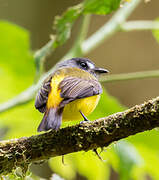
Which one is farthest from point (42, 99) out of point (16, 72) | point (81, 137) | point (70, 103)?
point (16, 72)

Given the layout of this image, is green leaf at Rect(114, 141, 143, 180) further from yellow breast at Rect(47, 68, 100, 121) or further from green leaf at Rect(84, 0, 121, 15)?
green leaf at Rect(84, 0, 121, 15)

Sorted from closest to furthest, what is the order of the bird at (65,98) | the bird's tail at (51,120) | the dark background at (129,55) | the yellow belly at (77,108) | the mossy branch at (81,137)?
the mossy branch at (81,137) < the bird's tail at (51,120) < the bird at (65,98) < the yellow belly at (77,108) < the dark background at (129,55)

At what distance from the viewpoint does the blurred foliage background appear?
289 centimetres

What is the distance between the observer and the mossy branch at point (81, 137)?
1817 mm

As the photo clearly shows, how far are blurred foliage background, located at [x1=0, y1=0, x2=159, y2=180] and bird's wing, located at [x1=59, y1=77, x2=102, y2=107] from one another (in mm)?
246

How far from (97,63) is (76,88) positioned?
4017mm

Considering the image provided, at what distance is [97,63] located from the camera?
252 inches

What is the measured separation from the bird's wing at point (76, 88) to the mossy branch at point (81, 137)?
0.26 m

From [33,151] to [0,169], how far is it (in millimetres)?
216

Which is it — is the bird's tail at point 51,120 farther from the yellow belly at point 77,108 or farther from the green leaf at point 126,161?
the green leaf at point 126,161

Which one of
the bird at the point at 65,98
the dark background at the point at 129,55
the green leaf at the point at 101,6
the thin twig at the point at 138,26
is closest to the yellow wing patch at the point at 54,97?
the bird at the point at 65,98

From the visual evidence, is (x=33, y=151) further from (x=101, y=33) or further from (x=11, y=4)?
(x=11, y=4)

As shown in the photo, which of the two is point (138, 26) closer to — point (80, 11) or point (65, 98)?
point (80, 11)

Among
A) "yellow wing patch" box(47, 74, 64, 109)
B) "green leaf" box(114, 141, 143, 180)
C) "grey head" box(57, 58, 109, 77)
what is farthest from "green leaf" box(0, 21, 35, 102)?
"green leaf" box(114, 141, 143, 180)
